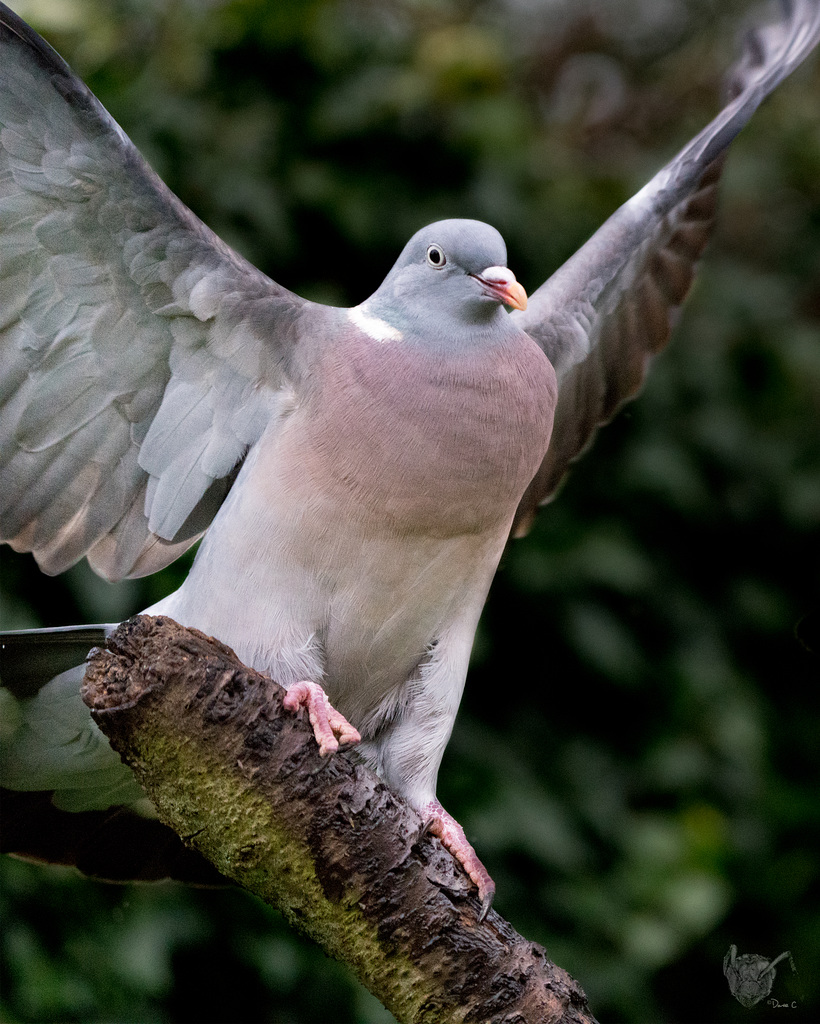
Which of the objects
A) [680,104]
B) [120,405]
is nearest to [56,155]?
[120,405]

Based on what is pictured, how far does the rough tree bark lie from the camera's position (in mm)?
1959

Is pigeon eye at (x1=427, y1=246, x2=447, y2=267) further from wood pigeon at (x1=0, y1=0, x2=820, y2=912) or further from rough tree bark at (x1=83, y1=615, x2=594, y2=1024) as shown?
rough tree bark at (x1=83, y1=615, x2=594, y2=1024)

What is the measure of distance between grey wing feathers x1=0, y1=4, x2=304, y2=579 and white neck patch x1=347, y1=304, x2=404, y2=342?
0.14 meters

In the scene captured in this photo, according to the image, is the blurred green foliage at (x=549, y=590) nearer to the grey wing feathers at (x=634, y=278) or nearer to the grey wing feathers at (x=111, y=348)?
the grey wing feathers at (x=111, y=348)

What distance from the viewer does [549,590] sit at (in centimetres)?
368

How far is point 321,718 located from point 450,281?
3.01ft

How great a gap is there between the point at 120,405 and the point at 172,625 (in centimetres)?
67

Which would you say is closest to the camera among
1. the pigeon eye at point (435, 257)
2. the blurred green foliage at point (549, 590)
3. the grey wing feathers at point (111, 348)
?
the grey wing feathers at point (111, 348)

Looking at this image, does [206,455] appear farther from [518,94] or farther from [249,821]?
[518,94]

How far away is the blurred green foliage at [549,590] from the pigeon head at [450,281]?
1003mm

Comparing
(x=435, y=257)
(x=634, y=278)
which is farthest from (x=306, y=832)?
(x=634, y=278)

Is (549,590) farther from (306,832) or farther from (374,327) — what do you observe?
(306,832)

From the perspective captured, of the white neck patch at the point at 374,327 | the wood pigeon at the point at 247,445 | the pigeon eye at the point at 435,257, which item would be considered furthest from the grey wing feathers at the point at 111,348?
the pigeon eye at the point at 435,257

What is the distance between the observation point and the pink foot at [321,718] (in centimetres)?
204
